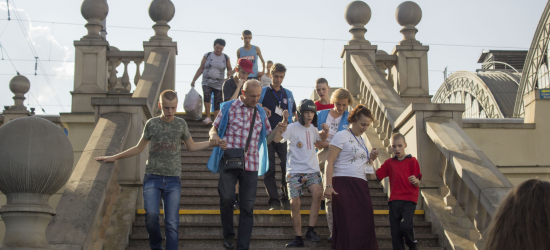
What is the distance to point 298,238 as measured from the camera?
20.9 ft

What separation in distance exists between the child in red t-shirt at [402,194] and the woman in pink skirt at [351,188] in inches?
9.3

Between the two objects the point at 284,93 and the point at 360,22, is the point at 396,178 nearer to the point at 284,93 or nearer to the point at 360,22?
the point at 284,93

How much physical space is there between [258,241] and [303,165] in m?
0.94

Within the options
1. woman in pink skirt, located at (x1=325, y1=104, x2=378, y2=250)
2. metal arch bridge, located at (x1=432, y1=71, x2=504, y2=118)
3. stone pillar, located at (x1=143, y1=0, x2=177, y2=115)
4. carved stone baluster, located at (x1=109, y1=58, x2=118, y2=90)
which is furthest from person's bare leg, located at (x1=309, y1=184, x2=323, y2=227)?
metal arch bridge, located at (x1=432, y1=71, x2=504, y2=118)

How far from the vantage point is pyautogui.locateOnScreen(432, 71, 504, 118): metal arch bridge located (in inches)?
2092

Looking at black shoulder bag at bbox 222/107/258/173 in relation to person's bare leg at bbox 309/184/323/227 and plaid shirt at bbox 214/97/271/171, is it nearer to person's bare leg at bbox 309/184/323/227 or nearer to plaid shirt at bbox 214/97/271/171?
plaid shirt at bbox 214/97/271/171

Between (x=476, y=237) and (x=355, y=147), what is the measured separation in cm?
150

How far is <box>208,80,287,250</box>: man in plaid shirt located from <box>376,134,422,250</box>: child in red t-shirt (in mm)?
1191

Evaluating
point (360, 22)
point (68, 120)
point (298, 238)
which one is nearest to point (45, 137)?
point (298, 238)

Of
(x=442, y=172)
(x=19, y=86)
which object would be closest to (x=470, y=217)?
(x=442, y=172)

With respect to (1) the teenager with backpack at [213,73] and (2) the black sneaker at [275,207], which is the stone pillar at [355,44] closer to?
(1) the teenager with backpack at [213,73]

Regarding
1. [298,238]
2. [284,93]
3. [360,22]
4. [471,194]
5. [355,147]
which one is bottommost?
[298,238]

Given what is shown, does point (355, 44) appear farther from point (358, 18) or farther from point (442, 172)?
point (442, 172)

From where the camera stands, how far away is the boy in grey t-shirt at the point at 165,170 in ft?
18.5
